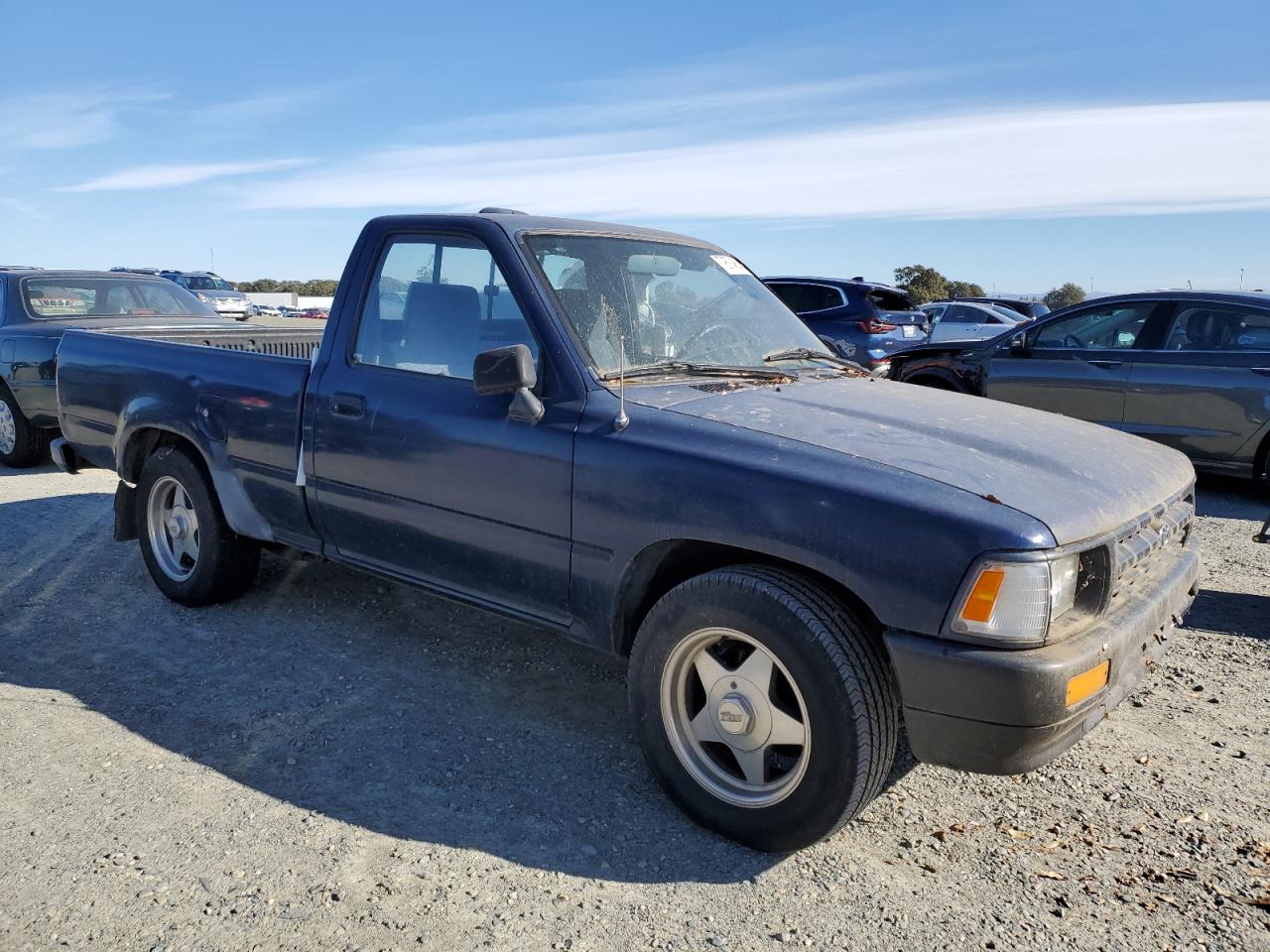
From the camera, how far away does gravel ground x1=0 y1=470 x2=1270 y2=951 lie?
2.58 meters

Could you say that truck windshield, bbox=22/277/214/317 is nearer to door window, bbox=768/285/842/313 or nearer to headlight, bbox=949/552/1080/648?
door window, bbox=768/285/842/313

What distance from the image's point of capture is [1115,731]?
12.1 ft

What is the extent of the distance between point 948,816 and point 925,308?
2416 centimetres

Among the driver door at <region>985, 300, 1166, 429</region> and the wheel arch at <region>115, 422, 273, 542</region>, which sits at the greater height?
the driver door at <region>985, 300, 1166, 429</region>

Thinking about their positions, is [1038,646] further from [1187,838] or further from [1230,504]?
[1230,504]

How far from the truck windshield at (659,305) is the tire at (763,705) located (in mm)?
993

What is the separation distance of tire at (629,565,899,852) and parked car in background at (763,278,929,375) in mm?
9122

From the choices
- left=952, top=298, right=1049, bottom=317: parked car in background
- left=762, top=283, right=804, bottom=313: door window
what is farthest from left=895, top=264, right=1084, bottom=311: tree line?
left=762, top=283, right=804, bottom=313: door window

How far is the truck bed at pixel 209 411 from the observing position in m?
4.25

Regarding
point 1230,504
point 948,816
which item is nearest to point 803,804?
point 948,816

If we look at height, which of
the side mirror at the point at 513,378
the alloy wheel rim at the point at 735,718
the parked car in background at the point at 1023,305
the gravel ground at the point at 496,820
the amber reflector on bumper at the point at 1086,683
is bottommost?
the gravel ground at the point at 496,820

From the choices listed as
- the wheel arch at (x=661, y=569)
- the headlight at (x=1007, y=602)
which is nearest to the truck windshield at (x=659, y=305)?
the wheel arch at (x=661, y=569)

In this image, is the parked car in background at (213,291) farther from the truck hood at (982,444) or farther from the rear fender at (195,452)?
the truck hood at (982,444)

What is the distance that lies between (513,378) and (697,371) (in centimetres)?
78
